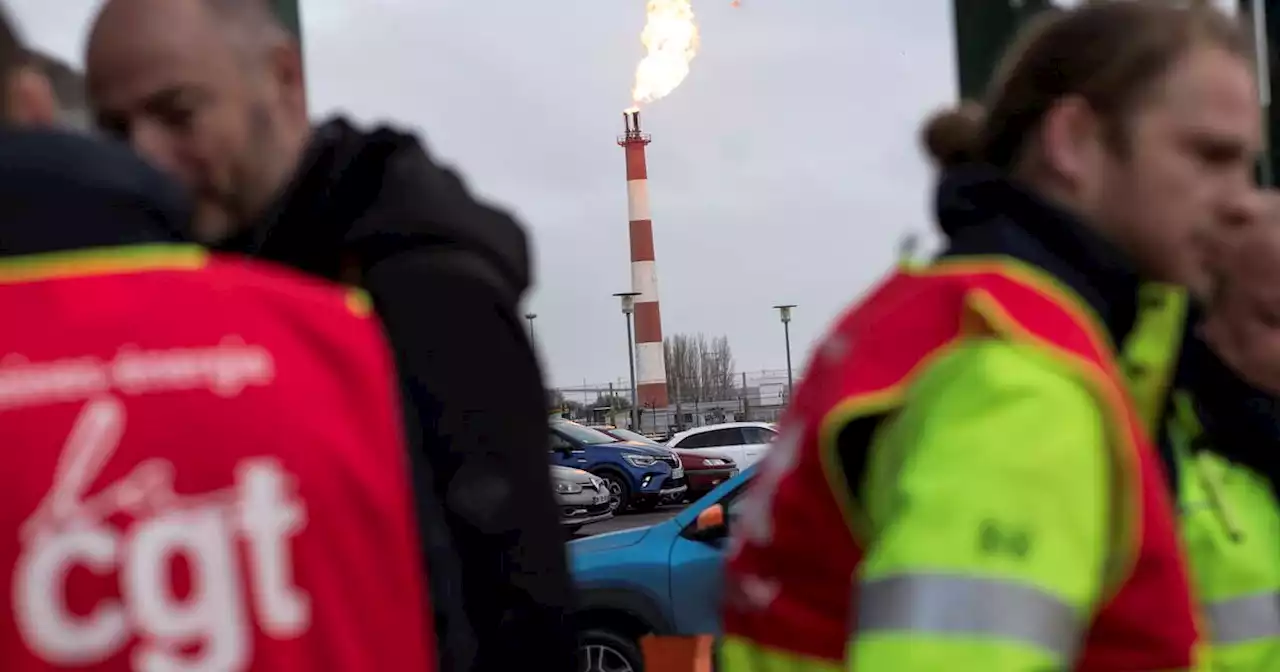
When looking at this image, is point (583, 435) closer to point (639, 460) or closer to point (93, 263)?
point (639, 460)

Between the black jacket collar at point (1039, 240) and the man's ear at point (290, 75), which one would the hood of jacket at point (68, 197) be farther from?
the black jacket collar at point (1039, 240)

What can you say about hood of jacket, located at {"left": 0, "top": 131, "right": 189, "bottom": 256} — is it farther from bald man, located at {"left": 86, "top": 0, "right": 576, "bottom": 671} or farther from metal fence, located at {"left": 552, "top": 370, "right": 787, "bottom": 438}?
metal fence, located at {"left": 552, "top": 370, "right": 787, "bottom": 438}

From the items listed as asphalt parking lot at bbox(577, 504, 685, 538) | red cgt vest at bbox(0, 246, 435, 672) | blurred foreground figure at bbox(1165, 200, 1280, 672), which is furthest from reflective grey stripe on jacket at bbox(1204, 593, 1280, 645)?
asphalt parking lot at bbox(577, 504, 685, 538)

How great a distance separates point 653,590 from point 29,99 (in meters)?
6.54

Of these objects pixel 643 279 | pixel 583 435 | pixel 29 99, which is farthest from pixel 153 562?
pixel 643 279

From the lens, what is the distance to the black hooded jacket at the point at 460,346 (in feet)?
5.21

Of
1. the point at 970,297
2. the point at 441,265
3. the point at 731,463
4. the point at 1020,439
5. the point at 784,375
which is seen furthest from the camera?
the point at 784,375

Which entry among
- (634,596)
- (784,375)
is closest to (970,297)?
(634,596)

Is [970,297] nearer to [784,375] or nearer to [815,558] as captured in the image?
[815,558]

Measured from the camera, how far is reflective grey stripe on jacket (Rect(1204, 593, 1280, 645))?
1410mm

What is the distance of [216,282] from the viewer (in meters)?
1.17

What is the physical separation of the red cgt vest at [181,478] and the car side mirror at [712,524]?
6241mm

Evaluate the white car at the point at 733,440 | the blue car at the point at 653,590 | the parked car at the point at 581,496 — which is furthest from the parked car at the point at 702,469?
the blue car at the point at 653,590

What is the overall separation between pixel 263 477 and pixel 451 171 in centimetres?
83
